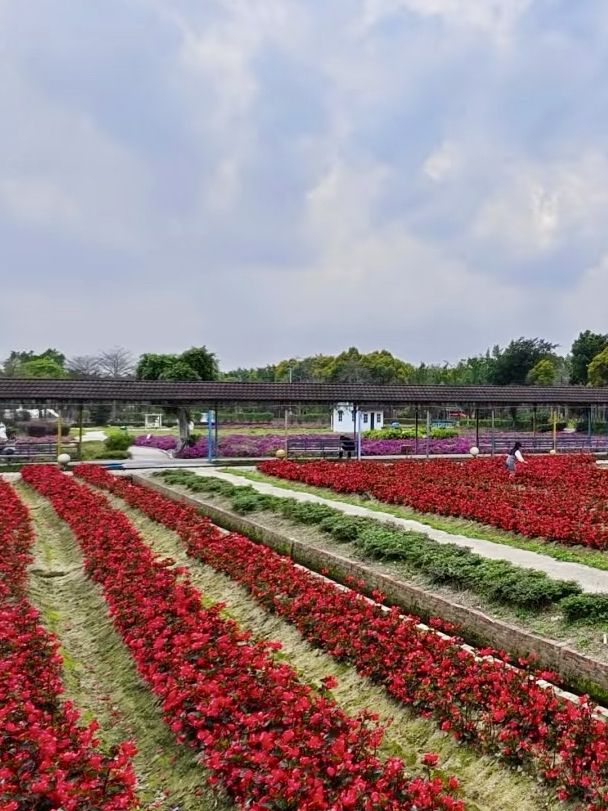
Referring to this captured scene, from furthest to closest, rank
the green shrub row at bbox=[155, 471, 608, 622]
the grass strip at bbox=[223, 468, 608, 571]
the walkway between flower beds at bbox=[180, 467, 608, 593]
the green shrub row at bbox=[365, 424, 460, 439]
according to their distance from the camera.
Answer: the green shrub row at bbox=[365, 424, 460, 439] < the grass strip at bbox=[223, 468, 608, 571] < the walkway between flower beds at bbox=[180, 467, 608, 593] < the green shrub row at bbox=[155, 471, 608, 622]

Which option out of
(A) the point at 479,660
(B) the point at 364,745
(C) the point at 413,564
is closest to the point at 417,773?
(B) the point at 364,745

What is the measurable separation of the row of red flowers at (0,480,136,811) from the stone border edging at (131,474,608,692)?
3056 mm

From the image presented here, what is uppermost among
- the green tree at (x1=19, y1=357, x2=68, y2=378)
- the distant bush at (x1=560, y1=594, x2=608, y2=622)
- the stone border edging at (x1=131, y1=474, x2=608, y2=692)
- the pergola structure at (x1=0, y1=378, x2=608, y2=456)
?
the green tree at (x1=19, y1=357, x2=68, y2=378)

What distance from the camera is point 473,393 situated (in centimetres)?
2809

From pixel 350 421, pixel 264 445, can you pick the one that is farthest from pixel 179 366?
pixel 264 445

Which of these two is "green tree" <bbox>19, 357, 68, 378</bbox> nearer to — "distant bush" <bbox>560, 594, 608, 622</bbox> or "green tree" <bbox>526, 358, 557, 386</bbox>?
"green tree" <bbox>526, 358, 557, 386</bbox>

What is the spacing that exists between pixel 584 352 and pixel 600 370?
764 centimetres

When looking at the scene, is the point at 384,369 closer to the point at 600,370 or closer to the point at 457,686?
the point at 600,370

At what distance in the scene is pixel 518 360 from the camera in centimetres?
6581

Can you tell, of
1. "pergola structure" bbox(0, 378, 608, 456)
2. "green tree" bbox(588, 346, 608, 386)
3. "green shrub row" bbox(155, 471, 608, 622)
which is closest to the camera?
"green shrub row" bbox(155, 471, 608, 622)

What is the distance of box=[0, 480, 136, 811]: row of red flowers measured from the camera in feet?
10.4

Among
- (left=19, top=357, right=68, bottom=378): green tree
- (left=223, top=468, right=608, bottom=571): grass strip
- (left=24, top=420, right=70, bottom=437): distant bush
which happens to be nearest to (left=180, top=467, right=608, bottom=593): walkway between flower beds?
(left=223, top=468, right=608, bottom=571): grass strip

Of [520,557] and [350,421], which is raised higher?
[350,421]

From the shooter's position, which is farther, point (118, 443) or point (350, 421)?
point (350, 421)
